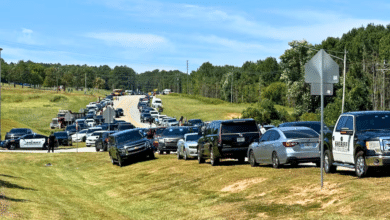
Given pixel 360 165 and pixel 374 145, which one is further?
pixel 360 165

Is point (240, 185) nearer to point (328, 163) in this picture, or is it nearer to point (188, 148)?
point (328, 163)

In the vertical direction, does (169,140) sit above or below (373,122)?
below

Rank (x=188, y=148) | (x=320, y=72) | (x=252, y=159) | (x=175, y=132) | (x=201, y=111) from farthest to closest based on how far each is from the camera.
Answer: (x=201, y=111) → (x=175, y=132) → (x=188, y=148) → (x=252, y=159) → (x=320, y=72)

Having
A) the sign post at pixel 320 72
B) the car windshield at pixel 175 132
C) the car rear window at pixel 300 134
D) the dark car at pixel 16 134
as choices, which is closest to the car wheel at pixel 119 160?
the car windshield at pixel 175 132

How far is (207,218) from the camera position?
15.9 meters

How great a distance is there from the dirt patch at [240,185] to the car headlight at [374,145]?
462cm

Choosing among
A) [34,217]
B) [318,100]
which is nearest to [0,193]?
[34,217]

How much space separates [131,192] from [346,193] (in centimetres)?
1055

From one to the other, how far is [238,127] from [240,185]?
576 centimetres

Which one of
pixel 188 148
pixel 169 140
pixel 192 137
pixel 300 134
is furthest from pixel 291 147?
pixel 169 140

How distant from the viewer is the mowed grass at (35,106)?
354ft

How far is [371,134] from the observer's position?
1590 cm

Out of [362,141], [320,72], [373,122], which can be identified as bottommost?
[362,141]

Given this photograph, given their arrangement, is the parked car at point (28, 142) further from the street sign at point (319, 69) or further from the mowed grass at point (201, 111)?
the mowed grass at point (201, 111)
